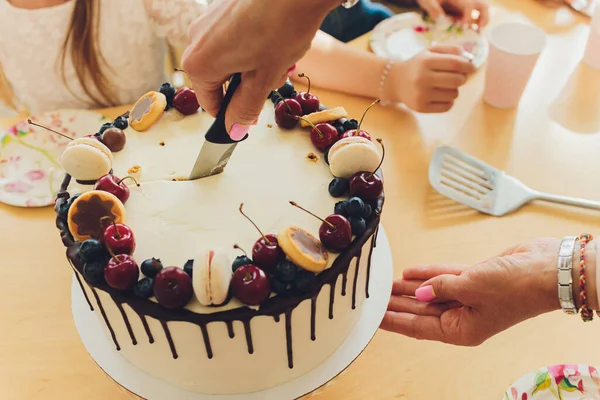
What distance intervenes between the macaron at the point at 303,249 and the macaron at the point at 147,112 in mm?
411

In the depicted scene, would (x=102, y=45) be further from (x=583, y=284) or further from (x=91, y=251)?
(x=583, y=284)

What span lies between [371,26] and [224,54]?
1.50m

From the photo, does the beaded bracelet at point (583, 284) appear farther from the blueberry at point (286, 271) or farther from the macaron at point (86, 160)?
the macaron at point (86, 160)

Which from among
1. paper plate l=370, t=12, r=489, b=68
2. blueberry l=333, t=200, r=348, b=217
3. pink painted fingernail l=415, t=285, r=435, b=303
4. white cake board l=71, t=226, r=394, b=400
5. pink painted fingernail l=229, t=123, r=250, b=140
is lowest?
white cake board l=71, t=226, r=394, b=400

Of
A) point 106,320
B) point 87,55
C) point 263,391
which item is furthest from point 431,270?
point 87,55

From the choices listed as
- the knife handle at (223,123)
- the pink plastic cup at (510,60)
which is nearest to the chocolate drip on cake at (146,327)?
the knife handle at (223,123)

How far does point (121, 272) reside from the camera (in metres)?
0.83

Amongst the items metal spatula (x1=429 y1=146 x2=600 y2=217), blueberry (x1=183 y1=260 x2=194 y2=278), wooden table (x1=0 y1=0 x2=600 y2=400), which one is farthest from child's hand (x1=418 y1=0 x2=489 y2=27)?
blueberry (x1=183 y1=260 x2=194 y2=278)

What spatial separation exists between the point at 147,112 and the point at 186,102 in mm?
79

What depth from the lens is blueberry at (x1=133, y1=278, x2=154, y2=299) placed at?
0.84 m

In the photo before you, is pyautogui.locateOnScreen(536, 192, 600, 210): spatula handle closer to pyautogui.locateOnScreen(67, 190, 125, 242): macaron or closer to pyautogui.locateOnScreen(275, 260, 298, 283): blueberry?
pyautogui.locateOnScreen(275, 260, 298, 283): blueberry

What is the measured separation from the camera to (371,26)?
7.25 feet

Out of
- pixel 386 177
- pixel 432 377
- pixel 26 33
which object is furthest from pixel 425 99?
pixel 26 33

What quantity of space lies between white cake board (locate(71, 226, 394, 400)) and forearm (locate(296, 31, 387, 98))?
622 mm
